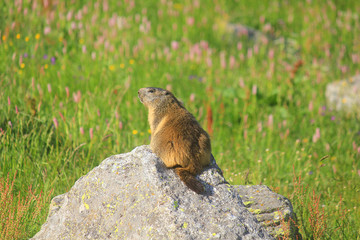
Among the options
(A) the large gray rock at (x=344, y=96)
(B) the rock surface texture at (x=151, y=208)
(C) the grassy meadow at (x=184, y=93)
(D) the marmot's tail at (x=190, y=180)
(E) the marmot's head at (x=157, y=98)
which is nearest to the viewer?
(B) the rock surface texture at (x=151, y=208)

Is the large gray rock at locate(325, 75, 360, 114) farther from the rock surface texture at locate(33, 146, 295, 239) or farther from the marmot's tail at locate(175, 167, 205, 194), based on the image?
the marmot's tail at locate(175, 167, 205, 194)

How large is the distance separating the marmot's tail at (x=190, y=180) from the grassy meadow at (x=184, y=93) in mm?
1151

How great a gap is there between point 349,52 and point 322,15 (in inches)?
74.2

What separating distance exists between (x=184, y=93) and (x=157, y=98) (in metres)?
3.19

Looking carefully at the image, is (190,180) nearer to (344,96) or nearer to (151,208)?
(151,208)

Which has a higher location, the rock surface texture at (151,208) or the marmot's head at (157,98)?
the marmot's head at (157,98)

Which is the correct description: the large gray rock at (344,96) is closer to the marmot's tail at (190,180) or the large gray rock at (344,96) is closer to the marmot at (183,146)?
the marmot at (183,146)

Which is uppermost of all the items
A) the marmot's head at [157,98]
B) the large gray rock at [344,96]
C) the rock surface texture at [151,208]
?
the marmot's head at [157,98]

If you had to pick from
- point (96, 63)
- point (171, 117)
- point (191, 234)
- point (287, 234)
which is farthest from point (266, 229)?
point (96, 63)

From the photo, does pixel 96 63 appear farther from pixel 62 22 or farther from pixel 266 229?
pixel 266 229

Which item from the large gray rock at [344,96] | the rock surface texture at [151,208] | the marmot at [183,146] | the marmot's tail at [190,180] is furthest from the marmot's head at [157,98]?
the large gray rock at [344,96]

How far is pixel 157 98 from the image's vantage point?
4.21 m

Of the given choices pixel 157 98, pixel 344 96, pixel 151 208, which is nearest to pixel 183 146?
pixel 151 208

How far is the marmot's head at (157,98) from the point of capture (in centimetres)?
414
